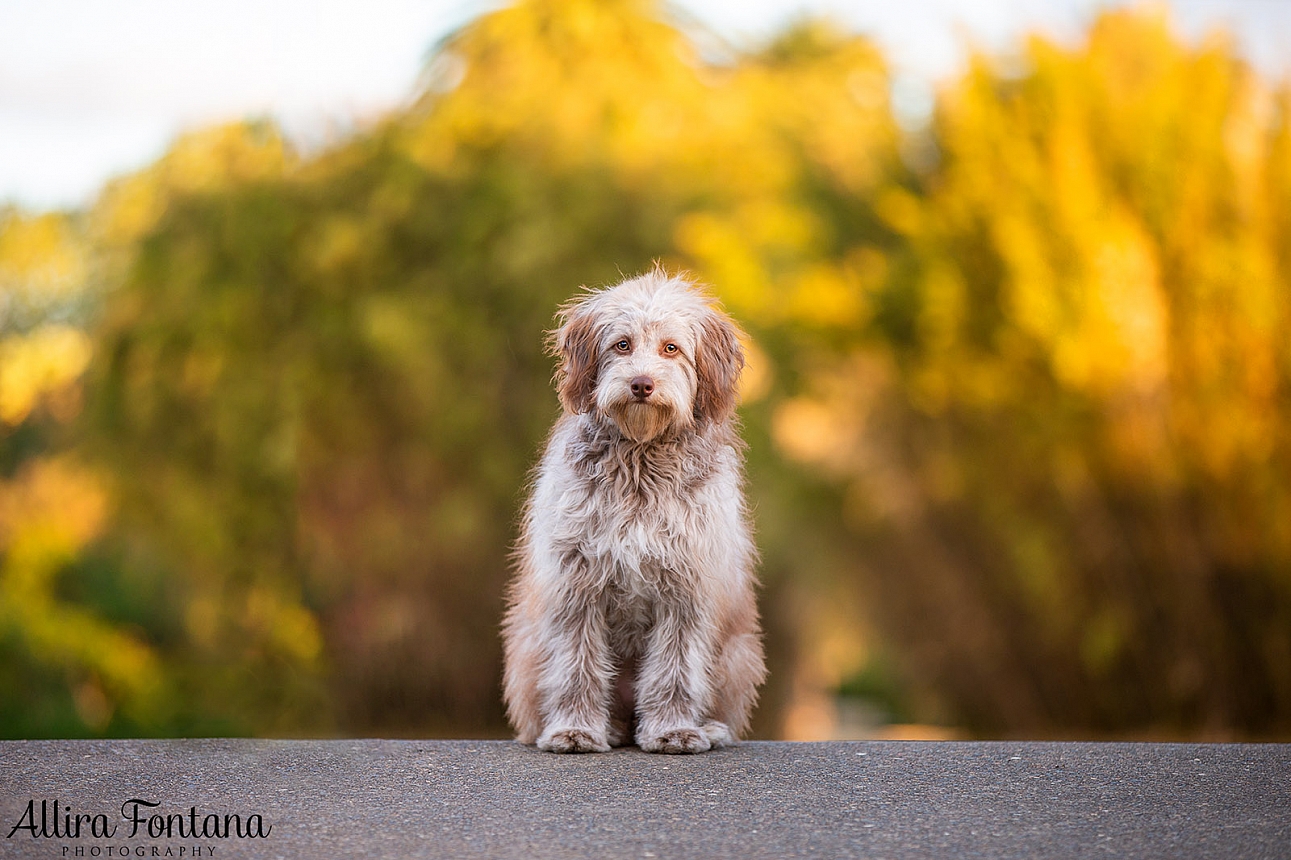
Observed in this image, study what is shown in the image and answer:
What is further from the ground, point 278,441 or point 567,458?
point 278,441

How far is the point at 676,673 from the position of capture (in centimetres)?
525

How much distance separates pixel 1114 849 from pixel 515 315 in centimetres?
989

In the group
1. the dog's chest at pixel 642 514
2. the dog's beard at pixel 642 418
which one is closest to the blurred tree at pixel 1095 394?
the dog's chest at pixel 642 514

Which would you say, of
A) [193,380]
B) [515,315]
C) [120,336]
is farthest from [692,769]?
[120,336]

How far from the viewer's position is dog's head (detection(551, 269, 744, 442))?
5.02 metres

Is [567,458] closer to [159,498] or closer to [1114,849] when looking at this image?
[1114,849]

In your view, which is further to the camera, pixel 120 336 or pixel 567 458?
pixel 120 336

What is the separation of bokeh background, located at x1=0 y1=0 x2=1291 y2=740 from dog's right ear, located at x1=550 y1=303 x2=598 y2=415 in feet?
15.9

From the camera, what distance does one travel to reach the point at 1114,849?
3.87 m

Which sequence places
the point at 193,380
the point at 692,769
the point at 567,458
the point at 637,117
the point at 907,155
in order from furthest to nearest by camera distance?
the point at 193,380 → the point at 637,117 → the point at 907,155 → the point at 567,458 → the point at 692,769

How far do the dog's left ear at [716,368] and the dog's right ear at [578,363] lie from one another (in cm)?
43

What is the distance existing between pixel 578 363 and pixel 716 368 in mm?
562

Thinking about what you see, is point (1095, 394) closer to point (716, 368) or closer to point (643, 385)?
point (716, 368)

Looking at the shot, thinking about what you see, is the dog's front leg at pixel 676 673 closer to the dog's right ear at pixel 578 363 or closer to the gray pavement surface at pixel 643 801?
the gray pavement surface at pixel 643 801
